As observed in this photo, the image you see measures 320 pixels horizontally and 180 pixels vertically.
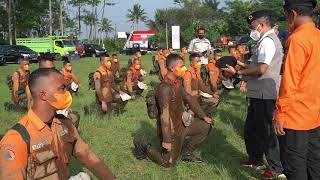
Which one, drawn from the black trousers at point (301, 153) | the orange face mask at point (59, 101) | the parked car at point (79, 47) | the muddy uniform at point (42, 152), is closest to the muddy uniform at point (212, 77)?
the black trousers at point (301, 153)

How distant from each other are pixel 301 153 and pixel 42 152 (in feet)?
6.83

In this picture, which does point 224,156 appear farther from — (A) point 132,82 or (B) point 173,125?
(A) point 132,82

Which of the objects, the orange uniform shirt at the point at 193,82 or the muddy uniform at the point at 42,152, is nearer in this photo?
the muddy uniform at the point at 42,152

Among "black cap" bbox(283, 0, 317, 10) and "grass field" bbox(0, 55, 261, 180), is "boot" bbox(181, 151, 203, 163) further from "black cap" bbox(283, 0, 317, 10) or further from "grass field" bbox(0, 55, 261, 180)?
"black cap" bbox(283, 0, 317, 10)

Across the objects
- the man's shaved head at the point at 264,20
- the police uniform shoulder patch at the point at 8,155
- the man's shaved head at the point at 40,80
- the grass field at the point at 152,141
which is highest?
the man's shaved head at the point at 264,20

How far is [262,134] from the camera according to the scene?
5.64m

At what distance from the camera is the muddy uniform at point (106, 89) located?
32.4 feet

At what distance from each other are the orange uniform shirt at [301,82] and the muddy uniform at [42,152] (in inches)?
61.1

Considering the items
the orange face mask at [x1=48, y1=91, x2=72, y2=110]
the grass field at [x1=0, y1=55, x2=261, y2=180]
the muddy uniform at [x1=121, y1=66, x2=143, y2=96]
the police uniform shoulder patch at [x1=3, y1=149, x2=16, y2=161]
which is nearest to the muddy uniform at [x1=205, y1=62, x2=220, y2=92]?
the grass field at [x1=0, y1=55, x2=261, y2=180]

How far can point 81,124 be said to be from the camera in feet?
29.7

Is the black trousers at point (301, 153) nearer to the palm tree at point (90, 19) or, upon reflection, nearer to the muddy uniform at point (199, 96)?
the muddy uniform at point (199, 96)

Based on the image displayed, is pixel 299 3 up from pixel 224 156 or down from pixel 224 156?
up

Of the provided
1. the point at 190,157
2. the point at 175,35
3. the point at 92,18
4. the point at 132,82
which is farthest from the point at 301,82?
the point at 92,18

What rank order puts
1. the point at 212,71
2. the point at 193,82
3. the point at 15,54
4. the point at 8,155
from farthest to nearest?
the point at 15,54 < the point at 212,71 < the point at 193,82 < the point at 8,155
